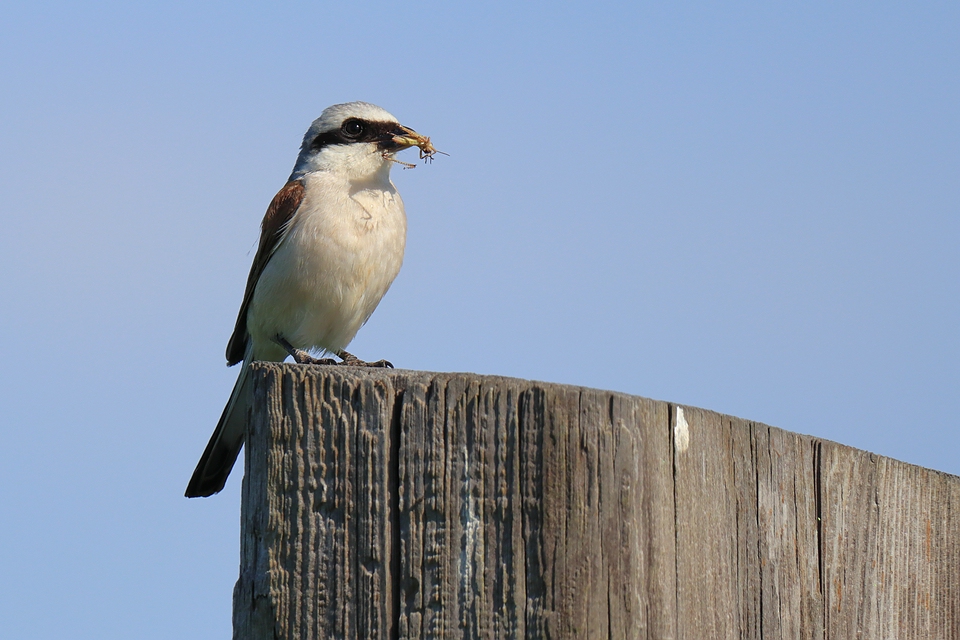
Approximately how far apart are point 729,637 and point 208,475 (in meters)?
3.12

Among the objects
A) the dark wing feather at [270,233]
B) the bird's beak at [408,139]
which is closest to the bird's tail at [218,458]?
the dark wing feather at [270,233]

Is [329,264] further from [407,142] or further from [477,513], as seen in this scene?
[477,513]

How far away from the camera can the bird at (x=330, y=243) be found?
5496 millimetres

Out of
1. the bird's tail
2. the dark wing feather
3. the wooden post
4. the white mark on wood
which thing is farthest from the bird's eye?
the white mark on wood

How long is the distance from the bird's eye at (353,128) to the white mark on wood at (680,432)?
4.11 metres

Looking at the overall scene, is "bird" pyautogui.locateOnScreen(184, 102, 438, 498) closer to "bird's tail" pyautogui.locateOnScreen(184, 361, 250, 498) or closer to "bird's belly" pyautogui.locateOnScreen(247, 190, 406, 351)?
"bird's belly" pyautogui.locateOnScreen(247, 190, 406, 351)

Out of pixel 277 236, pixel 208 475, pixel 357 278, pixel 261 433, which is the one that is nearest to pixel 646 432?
pixel 261 433

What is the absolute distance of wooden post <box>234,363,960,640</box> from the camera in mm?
2037

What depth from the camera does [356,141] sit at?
233 inches

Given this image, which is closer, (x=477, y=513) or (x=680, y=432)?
(x=477, y=513)

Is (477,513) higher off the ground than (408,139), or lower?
lower

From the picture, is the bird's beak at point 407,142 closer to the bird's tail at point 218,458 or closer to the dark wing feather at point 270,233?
the dark wing feather at point 270,233

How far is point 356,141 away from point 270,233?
0.73 meters

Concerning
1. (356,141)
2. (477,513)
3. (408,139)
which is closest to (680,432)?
(477,513)
